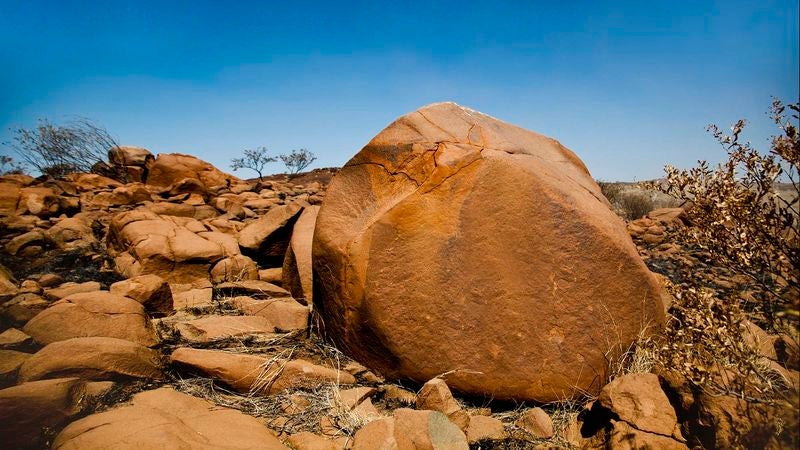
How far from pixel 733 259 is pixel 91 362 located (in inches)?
156

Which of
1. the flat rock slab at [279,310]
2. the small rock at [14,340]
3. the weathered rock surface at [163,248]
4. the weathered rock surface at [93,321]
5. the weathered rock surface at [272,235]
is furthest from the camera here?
the weathered rock surface at [272,235]

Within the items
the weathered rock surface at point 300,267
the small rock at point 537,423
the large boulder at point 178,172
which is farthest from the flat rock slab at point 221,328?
the large boulder at point 178,172

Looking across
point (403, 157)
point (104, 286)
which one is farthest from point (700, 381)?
point (104, 286)

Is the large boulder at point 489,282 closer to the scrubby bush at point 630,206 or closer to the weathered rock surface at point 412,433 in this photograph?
the weathered rock surface at point 412,433

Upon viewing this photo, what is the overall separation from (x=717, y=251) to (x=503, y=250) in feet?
4.58

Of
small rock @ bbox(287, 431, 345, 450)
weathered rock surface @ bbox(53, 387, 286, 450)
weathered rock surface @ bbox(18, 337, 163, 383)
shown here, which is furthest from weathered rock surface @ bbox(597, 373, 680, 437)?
weathered rock surface @ bbox(18, 337, 163, 383)

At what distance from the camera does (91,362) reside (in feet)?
7.56

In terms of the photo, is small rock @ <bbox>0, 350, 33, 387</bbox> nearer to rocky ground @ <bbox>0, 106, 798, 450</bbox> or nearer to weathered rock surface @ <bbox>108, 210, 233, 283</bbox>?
rocky ground @ <bbox>0, 106, 798, 450</bbox>

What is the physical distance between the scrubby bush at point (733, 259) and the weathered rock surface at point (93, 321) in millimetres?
3452

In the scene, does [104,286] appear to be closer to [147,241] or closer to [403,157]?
[147,241]

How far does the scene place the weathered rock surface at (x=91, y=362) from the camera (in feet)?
7.29

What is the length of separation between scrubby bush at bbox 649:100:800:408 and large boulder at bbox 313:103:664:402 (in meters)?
0.41

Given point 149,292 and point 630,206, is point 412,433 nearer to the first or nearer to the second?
point 149,292

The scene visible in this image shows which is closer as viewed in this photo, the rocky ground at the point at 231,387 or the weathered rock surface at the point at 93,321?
the rocky ground at the point at 231,387
